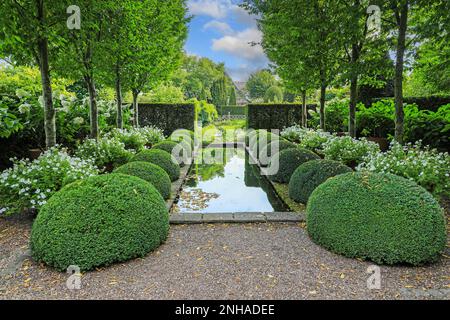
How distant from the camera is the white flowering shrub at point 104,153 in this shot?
6301 mm

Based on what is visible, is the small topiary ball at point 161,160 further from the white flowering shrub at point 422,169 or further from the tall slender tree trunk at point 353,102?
the tall slender tree trunk at point 353,102

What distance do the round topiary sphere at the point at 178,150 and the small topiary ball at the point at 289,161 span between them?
2961 mm

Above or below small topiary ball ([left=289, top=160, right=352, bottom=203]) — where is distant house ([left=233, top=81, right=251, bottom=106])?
above

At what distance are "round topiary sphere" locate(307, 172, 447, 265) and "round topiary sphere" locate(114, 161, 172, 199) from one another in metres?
2.61

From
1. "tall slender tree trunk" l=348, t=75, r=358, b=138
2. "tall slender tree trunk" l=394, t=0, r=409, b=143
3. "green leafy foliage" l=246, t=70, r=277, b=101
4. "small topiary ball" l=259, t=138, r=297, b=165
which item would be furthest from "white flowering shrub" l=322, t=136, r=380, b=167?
"green leafy foliage" l=246, t=70, r=277, b=101

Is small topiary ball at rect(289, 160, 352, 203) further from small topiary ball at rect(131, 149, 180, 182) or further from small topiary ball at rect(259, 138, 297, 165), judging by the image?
small topiary ball at rect(259, 138, 297, 165)

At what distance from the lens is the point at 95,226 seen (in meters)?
2.98

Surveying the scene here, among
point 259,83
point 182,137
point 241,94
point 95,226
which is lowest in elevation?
point 95,226

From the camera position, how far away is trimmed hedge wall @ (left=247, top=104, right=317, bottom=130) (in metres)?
16.2

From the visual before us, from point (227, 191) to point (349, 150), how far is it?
2730 millimetres

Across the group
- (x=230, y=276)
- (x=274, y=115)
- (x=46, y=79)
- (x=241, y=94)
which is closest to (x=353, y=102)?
(x=230, y=276)

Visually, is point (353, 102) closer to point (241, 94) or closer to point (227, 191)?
point (227, 191)

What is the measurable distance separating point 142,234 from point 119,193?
0.50 m

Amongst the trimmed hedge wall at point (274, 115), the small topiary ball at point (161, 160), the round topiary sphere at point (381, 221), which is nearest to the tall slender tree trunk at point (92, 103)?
the small topiary ball at point (161, 160)
